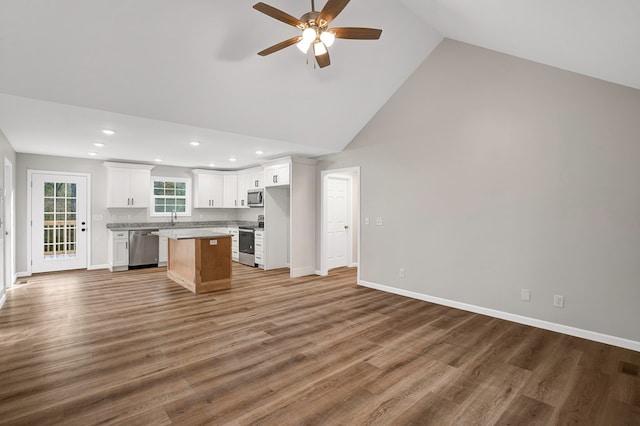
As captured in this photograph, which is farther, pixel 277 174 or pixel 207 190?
pixel 207 190

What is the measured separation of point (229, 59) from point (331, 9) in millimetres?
1493

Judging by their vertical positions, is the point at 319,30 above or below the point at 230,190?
above

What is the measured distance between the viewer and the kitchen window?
802cm

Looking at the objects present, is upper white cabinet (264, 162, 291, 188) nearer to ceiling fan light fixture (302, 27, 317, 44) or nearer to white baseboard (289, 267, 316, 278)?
white baseboard (289, 267, 316, 278)

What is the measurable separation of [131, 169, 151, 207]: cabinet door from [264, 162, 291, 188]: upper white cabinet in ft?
9.67

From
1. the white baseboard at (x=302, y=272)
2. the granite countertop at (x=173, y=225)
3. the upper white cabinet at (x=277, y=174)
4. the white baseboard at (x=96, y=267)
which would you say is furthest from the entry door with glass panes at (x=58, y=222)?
the white baseboard at (x=302, y=272)

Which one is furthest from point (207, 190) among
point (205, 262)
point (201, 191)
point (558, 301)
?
point (558, 301)

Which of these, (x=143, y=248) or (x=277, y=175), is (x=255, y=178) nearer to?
(x=277, y=175)

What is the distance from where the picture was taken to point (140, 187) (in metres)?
Answer: 7.46

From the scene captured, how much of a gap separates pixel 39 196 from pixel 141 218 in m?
1.93

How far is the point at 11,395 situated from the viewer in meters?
2.30

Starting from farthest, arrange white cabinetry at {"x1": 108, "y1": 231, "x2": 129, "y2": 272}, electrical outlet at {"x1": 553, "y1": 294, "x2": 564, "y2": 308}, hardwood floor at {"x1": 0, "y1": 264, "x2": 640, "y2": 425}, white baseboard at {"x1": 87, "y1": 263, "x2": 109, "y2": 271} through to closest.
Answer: white baseboard at {"x1": 87, "y1": 263, "x2": 109, "y2": 271}
white cabinetry at {"x1": 108, "y1": 231, "x2": 129, "y2": 272}
electrical outlet at {"x1": 553, "y1": 294, "x2": 564, "y2": 308}
hardwood floor at {"x1": 0, "y1": 264, "x2": 640, "y2": 425}

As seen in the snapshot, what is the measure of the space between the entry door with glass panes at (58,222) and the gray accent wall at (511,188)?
6407mm

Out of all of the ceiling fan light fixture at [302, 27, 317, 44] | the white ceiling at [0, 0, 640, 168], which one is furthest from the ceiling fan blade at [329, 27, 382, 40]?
the white ceiling at [0, 0, 640, 168]
